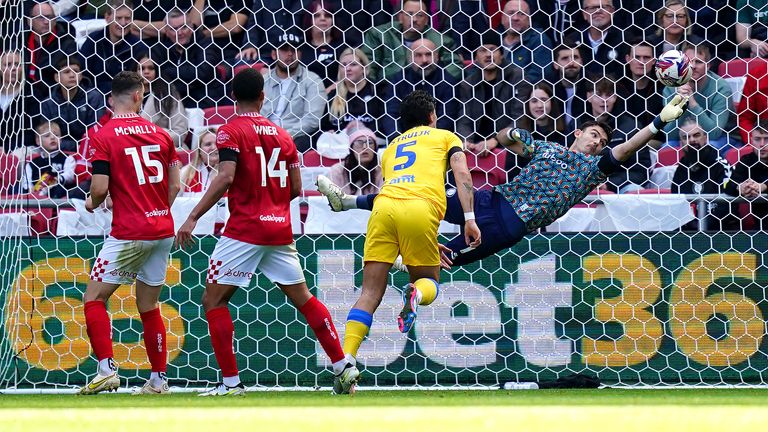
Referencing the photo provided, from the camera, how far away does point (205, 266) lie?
7.54 meters

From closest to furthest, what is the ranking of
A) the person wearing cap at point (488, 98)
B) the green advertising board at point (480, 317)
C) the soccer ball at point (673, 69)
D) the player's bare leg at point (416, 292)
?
the player's bare leg at point (416, 292)
the soccer ball at point (673, 69)
the green advertising board at point (480, 317)
the person wearing cap at point (488, 98)

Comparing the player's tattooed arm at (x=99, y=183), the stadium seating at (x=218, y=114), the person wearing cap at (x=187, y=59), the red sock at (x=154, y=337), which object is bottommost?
the red sock at (x=154, y=337)

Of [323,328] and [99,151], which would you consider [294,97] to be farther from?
[323,328]

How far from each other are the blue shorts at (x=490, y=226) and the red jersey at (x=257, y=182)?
102 centimetres

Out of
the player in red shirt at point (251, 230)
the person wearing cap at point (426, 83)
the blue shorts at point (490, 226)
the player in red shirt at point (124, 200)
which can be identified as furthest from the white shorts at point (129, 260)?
the person wearing cap at point (426, 83)

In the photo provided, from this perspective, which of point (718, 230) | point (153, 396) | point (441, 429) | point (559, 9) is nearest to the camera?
point (441, 429)

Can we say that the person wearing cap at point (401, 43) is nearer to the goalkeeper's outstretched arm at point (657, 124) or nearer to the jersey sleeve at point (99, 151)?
the goalkeeper's outstretched arm at point (657, 124)

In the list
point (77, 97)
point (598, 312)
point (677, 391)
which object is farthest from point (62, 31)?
point (677, 391)

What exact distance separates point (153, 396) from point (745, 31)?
5.50 m

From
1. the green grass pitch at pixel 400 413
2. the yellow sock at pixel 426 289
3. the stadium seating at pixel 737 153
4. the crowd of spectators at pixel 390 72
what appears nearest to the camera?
the green grass pitch at pixel 400 413

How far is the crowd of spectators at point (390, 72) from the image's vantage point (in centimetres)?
840

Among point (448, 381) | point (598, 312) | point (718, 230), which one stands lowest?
point (448, 381)

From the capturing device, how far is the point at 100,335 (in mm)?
6406

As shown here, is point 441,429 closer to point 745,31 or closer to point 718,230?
point 718,230
